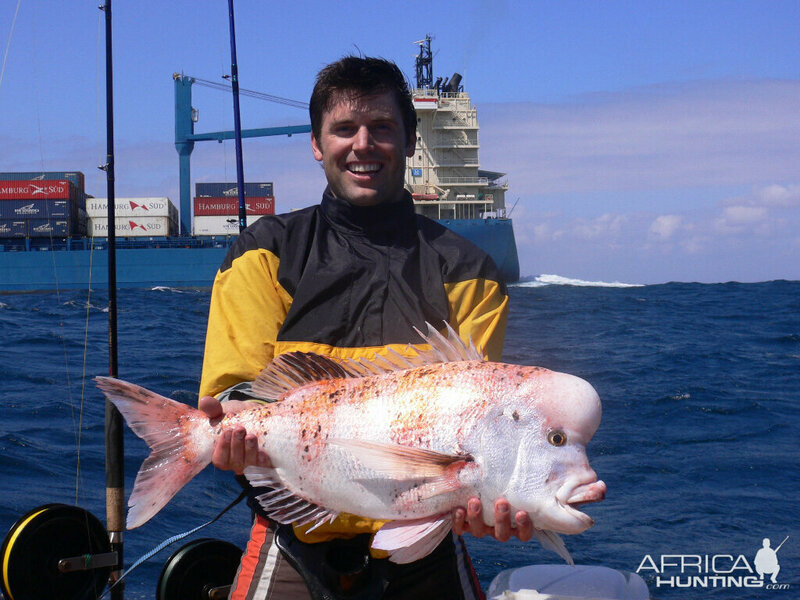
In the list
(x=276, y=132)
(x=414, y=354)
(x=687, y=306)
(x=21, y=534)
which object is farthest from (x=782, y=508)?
(x=276, y=132)

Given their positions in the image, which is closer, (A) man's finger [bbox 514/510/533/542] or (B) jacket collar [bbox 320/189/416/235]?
(A) man's finger [bbox 514/510/533/542]

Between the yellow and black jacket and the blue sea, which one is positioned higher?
the yellow and black jacket

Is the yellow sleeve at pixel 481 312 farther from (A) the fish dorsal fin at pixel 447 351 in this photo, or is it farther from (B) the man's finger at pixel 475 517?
(B) the man's finger at pixel 475 517

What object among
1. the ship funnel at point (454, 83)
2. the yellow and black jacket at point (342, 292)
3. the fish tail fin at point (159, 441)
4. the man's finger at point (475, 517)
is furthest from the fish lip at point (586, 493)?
the ship funnel at point (454, 83)

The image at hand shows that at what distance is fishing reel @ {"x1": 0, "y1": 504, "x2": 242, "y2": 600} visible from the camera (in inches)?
124

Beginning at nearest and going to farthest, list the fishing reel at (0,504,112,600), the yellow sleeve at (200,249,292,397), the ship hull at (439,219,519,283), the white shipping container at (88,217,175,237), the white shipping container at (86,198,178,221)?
the yellow sleeve at (200,249,292,397) → the fishing reel at (0,504,112,600) → the white shipping container at (88,217,175,237) → the white shipping container at (86,198,178,221) → the ship hull at (439,219,519,283)

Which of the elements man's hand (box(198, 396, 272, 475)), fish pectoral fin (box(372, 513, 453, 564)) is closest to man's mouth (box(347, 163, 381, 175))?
man's hand (box(198, 396, 272, 475))

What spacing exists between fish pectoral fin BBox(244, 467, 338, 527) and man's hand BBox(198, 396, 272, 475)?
3 centimetres

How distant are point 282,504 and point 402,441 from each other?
47 cm

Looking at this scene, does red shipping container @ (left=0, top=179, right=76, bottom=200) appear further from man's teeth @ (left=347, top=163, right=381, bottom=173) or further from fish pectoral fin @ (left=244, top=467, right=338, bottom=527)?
fish pectoral fin @ (left=244, top=467, right=338, bottom=527)

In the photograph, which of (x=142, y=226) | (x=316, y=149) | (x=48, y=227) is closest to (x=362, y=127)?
(x=316, y=149)

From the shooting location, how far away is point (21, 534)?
3131 millimetres

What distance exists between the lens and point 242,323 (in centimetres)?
254

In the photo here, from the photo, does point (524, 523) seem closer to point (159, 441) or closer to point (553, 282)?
point (159, 441)
